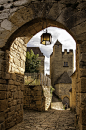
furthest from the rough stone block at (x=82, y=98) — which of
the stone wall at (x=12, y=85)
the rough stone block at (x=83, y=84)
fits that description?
the stone wall at (x=12, y=85)

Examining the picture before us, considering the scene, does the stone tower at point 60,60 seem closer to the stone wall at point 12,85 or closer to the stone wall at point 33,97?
the stone wall at point 33,97

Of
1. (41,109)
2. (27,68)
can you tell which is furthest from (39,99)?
(27,68)

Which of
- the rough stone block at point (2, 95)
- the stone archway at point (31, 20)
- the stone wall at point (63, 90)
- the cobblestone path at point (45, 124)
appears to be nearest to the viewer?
the stone archway at point (31, 20)

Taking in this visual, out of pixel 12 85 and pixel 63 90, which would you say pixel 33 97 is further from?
pixel 63 90

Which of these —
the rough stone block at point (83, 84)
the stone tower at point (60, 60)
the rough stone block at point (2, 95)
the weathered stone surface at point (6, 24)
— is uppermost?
the stone tower at point (60, 60)

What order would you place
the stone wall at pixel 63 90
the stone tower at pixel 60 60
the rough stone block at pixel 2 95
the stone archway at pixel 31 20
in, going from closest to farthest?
1. the stone archway at pixel 31 20
2. the rough stone block at pixel 2 95
3. the stone wall at pixel 63 90
4. the stone tower at pixel 60 60

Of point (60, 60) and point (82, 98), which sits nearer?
point (82, 98)

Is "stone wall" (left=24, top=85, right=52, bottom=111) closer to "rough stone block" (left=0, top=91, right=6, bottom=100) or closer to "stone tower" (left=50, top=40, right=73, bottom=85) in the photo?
"rough stone block" (left=0, top=91, right=6, bottom=100)

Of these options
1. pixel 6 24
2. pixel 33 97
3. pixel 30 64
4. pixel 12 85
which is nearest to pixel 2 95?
pixel 12 85

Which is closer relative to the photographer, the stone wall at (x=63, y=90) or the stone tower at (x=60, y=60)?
the stone wall at (x=63, y=90)

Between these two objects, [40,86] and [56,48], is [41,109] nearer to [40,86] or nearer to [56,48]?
[40,86]

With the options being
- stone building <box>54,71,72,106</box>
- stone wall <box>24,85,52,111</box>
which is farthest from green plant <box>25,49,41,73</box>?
stone wall <box>24,85,52,111</box>

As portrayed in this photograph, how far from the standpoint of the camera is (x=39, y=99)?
8.58 meters

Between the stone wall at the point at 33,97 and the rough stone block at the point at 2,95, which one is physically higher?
the rough stone block at the point at 2,95
